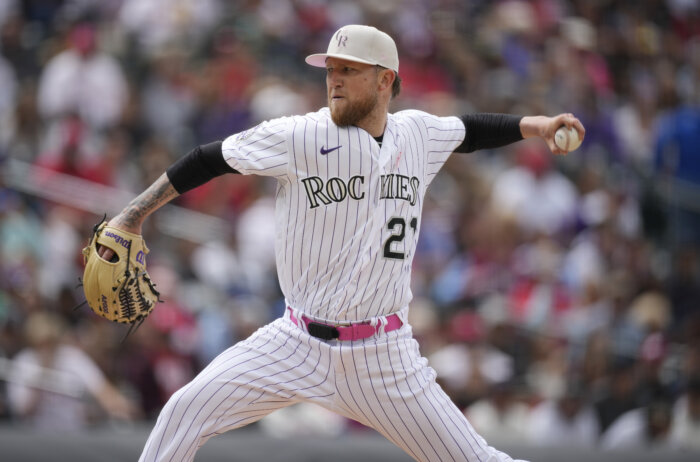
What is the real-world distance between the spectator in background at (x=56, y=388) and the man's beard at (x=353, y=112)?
364 centimetres

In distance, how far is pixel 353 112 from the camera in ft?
12.8

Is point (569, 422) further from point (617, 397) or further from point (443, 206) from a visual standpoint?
point (443, 206)

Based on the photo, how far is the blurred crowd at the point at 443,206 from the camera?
6984 mm

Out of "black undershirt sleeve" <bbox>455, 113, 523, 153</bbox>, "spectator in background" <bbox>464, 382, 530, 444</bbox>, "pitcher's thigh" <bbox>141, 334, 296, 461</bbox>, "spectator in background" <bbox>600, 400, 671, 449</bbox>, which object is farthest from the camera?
"spectator in background" <bbox>464, 382, 530, 444</bbox>

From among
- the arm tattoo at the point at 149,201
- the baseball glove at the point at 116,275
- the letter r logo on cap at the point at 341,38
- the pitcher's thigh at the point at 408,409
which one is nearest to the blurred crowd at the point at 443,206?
the baseball glove at the point at 116,275

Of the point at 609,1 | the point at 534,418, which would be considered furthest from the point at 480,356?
the point at 609,1

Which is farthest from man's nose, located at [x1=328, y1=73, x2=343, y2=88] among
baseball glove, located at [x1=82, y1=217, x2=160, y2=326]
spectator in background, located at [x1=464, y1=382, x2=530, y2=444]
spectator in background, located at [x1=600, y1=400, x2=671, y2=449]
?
spectator in background, located at [x1=464, y1=382, x2=530, y2=444]

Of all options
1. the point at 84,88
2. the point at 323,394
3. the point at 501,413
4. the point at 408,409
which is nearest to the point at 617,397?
the point at 501,413

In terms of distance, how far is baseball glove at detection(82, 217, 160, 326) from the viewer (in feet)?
12.9

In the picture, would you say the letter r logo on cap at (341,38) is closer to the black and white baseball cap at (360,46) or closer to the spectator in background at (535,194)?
the black and white baseball cap at (360,46)

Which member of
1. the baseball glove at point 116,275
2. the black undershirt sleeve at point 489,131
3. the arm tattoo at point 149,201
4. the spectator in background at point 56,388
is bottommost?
the spectator in background at point 56,388

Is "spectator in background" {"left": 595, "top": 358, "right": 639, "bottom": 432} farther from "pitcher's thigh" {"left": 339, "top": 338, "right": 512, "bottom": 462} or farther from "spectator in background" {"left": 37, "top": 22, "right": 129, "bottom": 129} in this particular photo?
"spectator in background" {"left": 37, "top": 22, "right": 129, "bottom": 129}

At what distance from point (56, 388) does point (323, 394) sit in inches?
137

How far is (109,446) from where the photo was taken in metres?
5.86
